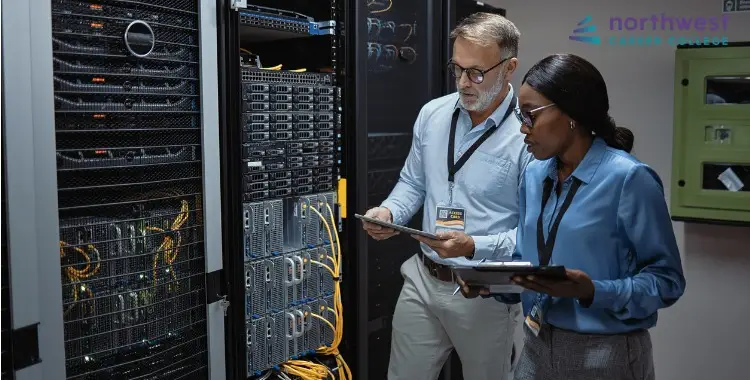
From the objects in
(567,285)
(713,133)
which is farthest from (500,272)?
(713,133)

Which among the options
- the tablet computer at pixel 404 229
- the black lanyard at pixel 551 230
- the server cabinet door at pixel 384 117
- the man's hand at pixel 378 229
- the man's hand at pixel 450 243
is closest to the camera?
the black lanyard at pixel 551 230

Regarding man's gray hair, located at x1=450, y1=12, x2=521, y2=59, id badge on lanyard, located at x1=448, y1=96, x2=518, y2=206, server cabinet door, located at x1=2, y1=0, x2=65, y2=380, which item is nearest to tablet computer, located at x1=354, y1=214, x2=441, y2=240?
id badge on lanyard, located at x1=448, y1=96, x2=518, y2=206

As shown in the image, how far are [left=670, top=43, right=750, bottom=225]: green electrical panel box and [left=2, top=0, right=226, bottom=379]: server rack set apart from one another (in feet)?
7.27

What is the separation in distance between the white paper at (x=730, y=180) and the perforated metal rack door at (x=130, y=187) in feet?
7.79

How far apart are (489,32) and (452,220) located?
597 millimetres

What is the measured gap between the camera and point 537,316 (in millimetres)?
1630

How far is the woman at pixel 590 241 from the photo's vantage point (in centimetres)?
148

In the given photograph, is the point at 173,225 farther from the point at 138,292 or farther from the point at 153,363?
the point at 153,363

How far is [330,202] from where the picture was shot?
244cm

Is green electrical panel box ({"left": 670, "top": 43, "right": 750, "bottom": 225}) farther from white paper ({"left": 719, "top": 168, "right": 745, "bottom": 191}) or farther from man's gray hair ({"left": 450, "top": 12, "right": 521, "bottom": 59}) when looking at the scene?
man's gray hair ({"left": 450, "top": 12, "right": 521, "bottom": 59})

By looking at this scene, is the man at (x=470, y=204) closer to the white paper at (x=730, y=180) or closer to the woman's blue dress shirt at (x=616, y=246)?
the woman's blue dress shirt at (x=616, y=246)

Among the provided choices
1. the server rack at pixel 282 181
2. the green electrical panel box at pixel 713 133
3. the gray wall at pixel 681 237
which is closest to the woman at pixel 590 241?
the server rack at pixel 282 181

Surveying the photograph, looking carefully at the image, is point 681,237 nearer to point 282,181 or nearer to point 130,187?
point 282,181

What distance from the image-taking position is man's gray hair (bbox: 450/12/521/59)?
6.86ft
